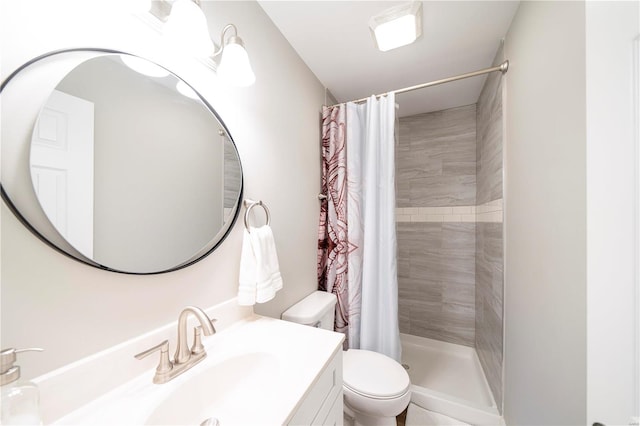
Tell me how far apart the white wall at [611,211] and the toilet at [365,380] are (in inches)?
28.1

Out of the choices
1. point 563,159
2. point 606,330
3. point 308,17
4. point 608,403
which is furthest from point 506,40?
point 608,403

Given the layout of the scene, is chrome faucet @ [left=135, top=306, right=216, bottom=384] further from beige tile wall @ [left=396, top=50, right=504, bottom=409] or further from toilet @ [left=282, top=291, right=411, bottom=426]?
beige tile wall @ [left=396, top=50, right=504, bottom=409]

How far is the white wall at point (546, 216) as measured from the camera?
25.5 inches

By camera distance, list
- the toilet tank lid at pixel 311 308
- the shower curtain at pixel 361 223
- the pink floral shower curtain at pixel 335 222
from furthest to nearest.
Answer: the pink floral shower curtain at pixel 335 222 → the shower curtain at pixel 361 223 → the toilet tank lid at pixel 311 308

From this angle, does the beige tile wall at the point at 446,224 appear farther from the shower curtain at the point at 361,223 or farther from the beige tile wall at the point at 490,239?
the shower curtain at the point at 361,223

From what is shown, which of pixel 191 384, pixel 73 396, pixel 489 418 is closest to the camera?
pixel 73 396

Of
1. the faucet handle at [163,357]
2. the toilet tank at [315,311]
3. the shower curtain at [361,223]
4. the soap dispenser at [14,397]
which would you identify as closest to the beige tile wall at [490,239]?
the shower curtain at [361,223]

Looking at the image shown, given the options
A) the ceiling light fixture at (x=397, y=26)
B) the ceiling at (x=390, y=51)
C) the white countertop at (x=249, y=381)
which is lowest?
the white countertop at (x=249, y=381)

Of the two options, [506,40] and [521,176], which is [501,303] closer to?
[521,176]

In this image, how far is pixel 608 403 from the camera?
0.56 m

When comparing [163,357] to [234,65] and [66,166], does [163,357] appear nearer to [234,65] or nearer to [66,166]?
[66,166]

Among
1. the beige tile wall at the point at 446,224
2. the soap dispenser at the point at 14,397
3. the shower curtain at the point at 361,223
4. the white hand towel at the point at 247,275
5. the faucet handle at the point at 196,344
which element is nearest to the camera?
the soap dispenser at the point at 14,397

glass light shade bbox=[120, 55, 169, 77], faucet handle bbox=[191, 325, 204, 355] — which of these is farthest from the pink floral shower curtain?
glass light shade bbox=[120, 55, 169, 77]

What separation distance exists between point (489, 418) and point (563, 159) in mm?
1524
